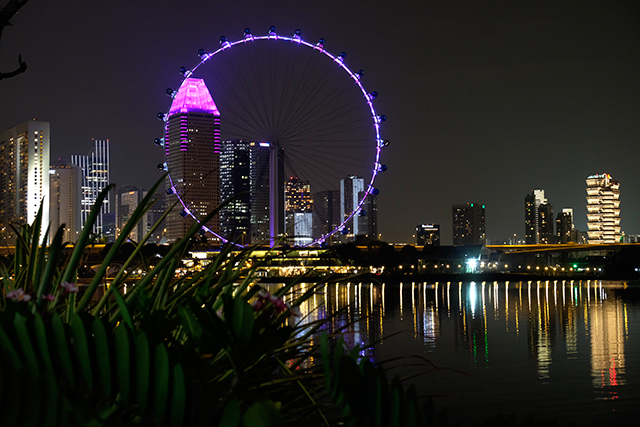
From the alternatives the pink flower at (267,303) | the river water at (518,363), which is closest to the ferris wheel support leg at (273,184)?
the river water at (518,363)

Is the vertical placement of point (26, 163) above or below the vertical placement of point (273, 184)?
above

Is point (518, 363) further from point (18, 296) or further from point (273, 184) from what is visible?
point (273, 184)

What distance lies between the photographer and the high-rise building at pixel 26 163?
131125 mm

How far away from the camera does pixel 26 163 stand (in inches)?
5281

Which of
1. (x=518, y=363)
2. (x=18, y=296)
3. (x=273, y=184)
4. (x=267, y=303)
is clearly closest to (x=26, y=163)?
(x=273, y=184)

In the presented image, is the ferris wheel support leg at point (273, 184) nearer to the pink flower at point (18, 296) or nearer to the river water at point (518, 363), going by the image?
the river water at point (518, 363)

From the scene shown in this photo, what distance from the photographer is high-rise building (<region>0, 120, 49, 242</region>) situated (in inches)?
5162

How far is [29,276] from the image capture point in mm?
3193

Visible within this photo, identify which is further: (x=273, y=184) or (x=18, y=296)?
(x=273, y=184)

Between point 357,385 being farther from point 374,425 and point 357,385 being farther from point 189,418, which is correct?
point 189,418

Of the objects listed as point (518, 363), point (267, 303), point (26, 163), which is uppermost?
point (26, 163)

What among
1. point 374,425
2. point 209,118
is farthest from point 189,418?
point 209,118

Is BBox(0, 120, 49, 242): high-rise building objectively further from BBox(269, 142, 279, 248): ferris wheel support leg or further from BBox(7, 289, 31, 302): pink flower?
BBox(7, 289, 31, 302): pink flower

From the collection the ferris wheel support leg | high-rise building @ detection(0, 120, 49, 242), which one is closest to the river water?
the ferris wheel support leg
